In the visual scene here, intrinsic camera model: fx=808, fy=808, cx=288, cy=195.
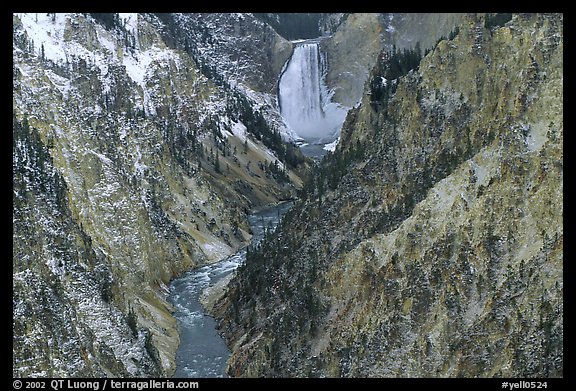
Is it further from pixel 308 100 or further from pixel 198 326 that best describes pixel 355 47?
pixel 198 326

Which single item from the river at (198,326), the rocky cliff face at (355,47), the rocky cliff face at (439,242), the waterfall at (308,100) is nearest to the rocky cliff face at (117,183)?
the river at (198,326)

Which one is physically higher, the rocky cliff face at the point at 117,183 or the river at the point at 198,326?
the rocky cliff face at the point at 117,183

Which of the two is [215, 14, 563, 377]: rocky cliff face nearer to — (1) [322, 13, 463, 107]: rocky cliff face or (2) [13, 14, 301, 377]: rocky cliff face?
(2) [13, 14, 301, 377]: rocky cliff face

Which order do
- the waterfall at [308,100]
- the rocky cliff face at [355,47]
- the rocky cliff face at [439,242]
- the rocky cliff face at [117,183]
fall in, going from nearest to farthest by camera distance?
the rocky cliff face at [439,242]
the rocky cliff face at [117,183]
the rocky cliff face at [355,47]
the waterfall at [308,100]

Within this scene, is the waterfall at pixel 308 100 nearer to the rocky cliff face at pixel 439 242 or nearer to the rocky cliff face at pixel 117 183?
the rocky cliff face at pixel 117 183

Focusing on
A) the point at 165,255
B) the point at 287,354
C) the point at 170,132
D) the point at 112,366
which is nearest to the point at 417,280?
the point at 287,354

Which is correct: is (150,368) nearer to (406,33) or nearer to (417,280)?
(417,280)

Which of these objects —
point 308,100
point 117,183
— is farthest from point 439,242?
point 308,100
